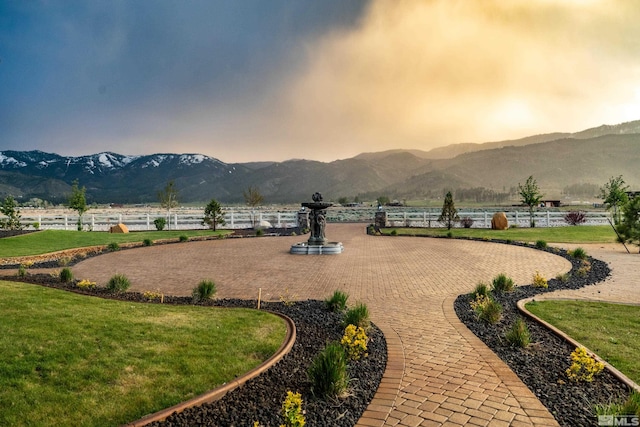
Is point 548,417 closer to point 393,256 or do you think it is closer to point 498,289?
point 498,289

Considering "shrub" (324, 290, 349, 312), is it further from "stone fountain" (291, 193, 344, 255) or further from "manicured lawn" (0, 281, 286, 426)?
"stone fountain" (291, 193, 344, 255)

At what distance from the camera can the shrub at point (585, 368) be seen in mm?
4660

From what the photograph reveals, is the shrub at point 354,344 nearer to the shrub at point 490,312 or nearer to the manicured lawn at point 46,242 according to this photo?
the shrub at point 490,312

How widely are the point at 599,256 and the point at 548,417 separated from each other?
13.8 m

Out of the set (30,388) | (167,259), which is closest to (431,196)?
(167,259)

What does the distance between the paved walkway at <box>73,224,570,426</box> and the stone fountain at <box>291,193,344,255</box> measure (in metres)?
0.78

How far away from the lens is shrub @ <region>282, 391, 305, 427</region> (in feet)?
11.7

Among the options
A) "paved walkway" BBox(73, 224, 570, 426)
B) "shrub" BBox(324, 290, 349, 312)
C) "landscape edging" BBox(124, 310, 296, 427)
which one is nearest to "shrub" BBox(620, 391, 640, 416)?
"paved walkway" BBox(73, 224, 570, 426)

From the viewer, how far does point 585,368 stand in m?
4.82

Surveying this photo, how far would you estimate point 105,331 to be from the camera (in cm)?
571

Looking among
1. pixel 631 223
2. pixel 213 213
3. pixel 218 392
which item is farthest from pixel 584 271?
pixel 213 213

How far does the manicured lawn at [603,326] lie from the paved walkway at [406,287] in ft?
4.97

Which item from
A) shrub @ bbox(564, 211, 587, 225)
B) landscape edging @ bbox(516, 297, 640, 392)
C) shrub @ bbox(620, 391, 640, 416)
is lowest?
landscape edging @ bbox(516, 297, 640, 392)

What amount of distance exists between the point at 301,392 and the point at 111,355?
7.97 ft
